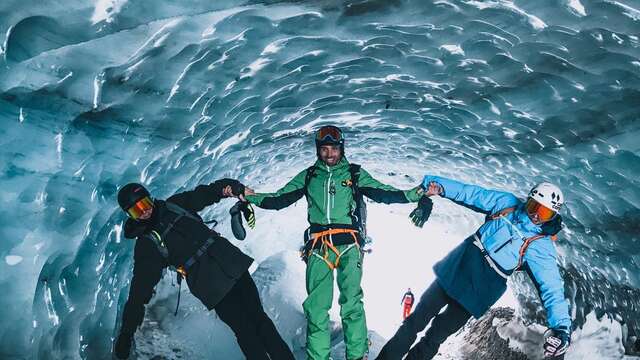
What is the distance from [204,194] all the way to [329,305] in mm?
1718

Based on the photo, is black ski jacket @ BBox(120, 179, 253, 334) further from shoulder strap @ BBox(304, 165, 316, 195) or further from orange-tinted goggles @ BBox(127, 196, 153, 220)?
shoulder strap @ BBox(304, 165, 316, 195)

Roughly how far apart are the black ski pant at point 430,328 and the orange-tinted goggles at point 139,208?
9.08 ft

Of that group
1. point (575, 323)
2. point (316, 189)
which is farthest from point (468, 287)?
point (575, 323)

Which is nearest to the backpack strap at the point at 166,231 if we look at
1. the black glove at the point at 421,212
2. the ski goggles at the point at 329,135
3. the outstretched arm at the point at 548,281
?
the ski goggles at the point at 329,135

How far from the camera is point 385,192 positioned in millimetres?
4566

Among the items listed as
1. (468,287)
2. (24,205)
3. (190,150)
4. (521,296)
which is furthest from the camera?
(521,296)

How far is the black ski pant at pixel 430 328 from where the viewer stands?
4246mm

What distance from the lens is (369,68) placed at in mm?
4828

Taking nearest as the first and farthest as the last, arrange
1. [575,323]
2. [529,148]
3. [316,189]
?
1. [316,189]
2. [529,148]
3. [575,323]

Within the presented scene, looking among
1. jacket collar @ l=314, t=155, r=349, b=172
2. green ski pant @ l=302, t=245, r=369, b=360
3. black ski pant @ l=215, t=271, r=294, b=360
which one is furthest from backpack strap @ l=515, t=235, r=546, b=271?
black ski pant @ l=215, t=271, r=294, b=360

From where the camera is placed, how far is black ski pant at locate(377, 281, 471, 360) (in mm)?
4246

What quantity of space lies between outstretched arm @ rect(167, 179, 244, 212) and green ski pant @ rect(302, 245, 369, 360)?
3.67 feet

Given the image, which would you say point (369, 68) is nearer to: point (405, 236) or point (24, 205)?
point (24, 205)

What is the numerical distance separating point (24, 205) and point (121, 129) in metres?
1.14
